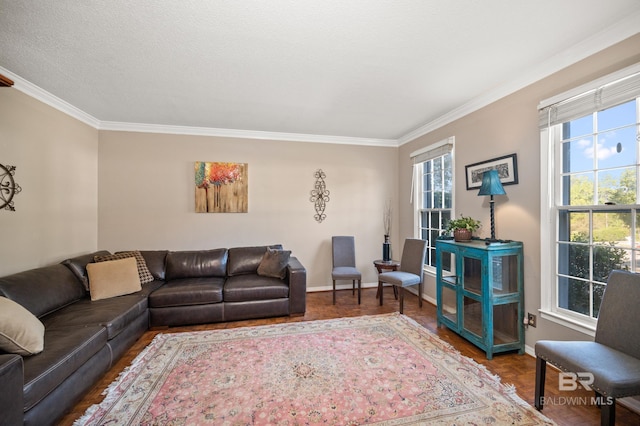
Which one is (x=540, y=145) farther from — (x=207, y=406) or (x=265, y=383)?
(x=207, y=406)

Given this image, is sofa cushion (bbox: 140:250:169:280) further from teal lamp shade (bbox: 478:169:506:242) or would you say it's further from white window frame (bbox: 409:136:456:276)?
teal lamp shade (bbox: 478:169:506:242)

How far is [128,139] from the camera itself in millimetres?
3977

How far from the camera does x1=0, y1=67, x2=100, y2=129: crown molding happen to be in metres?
2.58

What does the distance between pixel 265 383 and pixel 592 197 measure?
2.96m

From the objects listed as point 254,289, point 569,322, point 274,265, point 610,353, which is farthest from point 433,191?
point 254,289

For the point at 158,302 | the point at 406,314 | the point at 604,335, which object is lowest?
the point at 406,314

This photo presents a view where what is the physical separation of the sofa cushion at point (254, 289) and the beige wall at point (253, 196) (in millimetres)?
1010

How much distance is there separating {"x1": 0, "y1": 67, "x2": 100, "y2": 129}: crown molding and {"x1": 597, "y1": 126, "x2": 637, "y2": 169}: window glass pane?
5.14 metres

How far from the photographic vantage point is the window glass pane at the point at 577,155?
7.03 feet

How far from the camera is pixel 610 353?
1.61 metres

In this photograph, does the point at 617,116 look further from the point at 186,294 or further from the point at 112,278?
the point at 112,278

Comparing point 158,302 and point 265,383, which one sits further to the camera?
point 158,302

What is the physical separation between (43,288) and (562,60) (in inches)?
192

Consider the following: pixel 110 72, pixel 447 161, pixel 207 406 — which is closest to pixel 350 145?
pixel 447 161
